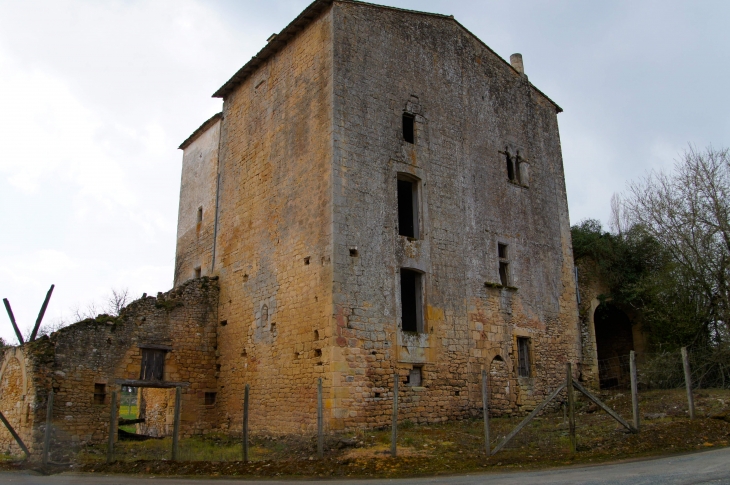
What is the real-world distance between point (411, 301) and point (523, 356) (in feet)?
12.8

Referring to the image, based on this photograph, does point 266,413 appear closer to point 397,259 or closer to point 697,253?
point 397,259

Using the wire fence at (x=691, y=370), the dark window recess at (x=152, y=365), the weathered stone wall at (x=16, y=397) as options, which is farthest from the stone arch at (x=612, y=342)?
the weathered stone wall at (x=16, y=397)

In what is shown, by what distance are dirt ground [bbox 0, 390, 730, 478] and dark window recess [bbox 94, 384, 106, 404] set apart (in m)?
1.28

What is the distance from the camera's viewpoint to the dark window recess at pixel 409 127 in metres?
16.3

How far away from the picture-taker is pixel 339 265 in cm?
1359

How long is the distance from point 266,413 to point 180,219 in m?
9.75

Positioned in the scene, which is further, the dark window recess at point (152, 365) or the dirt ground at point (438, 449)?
the dark window recess at point (152, 365)

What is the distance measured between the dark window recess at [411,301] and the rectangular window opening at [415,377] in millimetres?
1017

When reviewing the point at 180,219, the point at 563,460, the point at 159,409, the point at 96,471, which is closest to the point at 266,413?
the point at 96,471

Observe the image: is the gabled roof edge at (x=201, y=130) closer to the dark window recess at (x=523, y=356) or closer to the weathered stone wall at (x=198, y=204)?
the weathered stone wall at (x=198, y=204)

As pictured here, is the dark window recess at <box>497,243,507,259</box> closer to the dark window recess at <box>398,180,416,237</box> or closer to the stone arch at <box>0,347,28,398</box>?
the dark window recess at <box>398,180,416,237</box>

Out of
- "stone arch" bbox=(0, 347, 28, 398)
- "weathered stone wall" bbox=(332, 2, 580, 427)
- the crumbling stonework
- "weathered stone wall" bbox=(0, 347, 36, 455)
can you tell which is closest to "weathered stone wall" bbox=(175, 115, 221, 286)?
"stone arch" bbox=(0, 347, 28, 398)

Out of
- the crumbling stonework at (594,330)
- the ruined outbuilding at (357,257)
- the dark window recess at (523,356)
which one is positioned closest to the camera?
the ruined outbuilding at (357,257)

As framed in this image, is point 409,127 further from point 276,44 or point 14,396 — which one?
point 14,396
